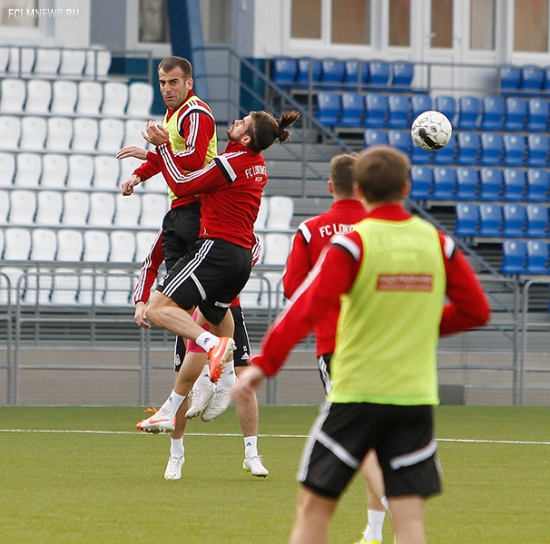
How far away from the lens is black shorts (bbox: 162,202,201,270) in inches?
317

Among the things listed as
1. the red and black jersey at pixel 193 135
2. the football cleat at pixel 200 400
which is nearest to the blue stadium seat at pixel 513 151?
the red and black jersey at pixel 193 135

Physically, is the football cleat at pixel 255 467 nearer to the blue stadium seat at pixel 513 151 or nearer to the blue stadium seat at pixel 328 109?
the blue stadium seat at pixel 328 109

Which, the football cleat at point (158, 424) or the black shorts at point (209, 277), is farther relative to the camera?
the black shorts at point (209, 277)

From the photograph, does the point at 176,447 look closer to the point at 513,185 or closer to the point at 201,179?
the point at 201,179

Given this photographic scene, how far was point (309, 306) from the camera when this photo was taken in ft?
12.7

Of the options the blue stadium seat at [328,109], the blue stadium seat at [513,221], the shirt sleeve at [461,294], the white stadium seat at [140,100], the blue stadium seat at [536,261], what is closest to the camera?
the shirt sleeve at [461,294]

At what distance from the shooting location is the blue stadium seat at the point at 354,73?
21359mm

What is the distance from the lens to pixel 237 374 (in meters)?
8.57

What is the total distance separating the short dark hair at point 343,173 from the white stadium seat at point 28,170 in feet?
40.7

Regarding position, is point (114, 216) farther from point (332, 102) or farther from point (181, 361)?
point (181, 361)

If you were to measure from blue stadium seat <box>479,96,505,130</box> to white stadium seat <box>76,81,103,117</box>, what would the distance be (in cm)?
672

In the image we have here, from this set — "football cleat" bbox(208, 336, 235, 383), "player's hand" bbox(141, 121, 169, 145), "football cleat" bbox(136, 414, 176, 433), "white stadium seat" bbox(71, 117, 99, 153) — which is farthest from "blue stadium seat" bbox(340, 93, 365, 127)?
"football cleat" bbox(208, 336, 235, 383)

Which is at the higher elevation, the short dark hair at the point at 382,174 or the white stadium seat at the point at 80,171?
the white stadium seat at the point at 80,171

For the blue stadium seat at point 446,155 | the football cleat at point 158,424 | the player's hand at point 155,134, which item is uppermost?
the blue stadium seat at point 446,155
